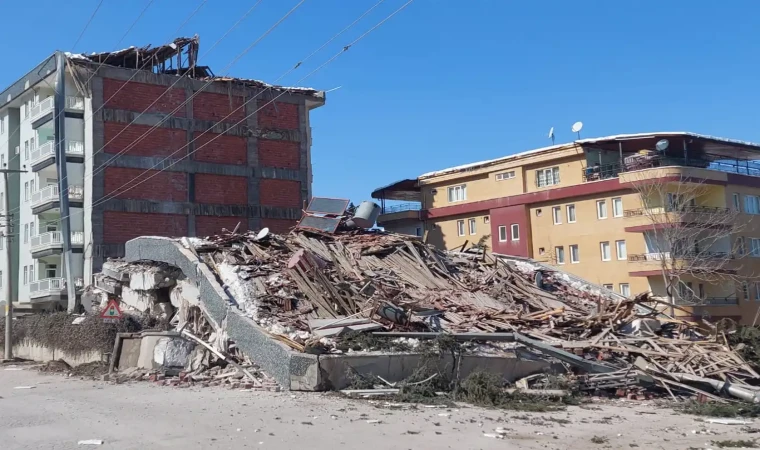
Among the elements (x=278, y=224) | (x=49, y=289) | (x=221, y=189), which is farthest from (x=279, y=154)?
(x=49, y=289)

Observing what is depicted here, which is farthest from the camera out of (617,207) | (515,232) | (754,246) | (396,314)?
(515,232)

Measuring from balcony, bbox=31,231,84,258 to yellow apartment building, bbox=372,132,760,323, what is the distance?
76.1 ft

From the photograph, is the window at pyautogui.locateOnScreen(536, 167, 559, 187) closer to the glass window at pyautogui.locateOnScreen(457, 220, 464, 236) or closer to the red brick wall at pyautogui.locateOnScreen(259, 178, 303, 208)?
the glass window at pyautogui.locateOnScreen(457, 220, 464, 236)

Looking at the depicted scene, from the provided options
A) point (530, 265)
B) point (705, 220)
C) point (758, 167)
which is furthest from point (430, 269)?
point (758, 167)

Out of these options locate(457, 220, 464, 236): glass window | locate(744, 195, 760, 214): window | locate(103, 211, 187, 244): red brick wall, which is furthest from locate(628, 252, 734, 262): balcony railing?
locate(103, 211, 187, 244): red brick wall

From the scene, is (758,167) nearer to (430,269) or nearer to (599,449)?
(430,269)

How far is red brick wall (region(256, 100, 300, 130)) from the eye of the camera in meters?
48.8

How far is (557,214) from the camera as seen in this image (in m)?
46.8

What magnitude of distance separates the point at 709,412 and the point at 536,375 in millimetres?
3523

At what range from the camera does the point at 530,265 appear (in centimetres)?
2539

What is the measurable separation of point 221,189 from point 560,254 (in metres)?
21.3

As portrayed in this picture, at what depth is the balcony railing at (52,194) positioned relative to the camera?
43312 millimetres

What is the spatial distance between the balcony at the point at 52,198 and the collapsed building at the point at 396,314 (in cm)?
2020

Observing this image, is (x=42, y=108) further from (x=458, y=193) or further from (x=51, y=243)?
(x=458, y=193)
